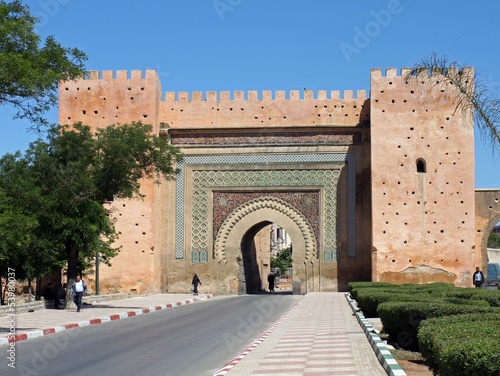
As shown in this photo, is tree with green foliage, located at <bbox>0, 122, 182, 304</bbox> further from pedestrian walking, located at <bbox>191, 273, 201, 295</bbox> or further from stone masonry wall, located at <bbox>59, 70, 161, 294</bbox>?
pedestrian walking, located at <bbox>191, 273, 201, 295</bbox>

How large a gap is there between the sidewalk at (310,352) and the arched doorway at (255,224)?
9.94 metres

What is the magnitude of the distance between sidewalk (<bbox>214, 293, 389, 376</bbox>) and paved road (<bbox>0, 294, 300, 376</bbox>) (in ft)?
1.11

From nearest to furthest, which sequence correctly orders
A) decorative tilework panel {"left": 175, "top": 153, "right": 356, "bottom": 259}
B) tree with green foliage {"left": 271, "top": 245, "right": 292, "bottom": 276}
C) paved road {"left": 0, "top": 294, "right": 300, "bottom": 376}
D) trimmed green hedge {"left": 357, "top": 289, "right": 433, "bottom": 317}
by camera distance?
paved road {"left": 0, "top": 294, "right": 300, "bottom": 376}, trimmed green hedge {"left": 357, "top": 289, "right": 433, "bottom": 317}, decorative tilework panel {"left": 175, "top": 153, "right": 356, "bottom": 259}, tree with green foliage {"left": 271, "top": 245, "right": 292, "bottom": 276}

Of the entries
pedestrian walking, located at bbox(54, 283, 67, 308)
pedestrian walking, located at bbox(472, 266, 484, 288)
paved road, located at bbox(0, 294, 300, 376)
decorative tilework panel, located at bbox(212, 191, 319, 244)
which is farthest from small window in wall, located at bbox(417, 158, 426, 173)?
pedestrian walking, located at bbox(54, 283, 67, 308)

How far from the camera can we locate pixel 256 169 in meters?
22.4

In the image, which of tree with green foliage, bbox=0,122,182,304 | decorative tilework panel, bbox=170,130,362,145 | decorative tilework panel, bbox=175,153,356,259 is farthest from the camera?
decorative tilework panel, bbox=170,130,362,145

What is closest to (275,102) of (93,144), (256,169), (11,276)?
(256,169)

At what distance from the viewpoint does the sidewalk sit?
6.21 meters

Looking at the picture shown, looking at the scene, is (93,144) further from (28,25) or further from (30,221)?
(28,25)

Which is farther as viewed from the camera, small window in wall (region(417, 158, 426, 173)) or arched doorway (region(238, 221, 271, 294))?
arched doorway (region(238, 221, 271, 294))

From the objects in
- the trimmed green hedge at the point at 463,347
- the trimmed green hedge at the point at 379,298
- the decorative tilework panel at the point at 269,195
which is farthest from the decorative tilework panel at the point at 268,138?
the trimmed green hedge at the point at 463,347

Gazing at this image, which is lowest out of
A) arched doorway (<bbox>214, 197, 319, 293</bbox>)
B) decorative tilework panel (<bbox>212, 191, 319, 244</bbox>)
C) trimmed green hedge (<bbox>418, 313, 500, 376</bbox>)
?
trimmed green hedge (<bbox>418, 313, 500, 376</bbox>)

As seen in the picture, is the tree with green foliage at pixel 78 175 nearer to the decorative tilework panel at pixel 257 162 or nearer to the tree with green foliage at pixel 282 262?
the decorative tilework panel at pixel 257 162

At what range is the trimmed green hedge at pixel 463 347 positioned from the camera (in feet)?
12.6
